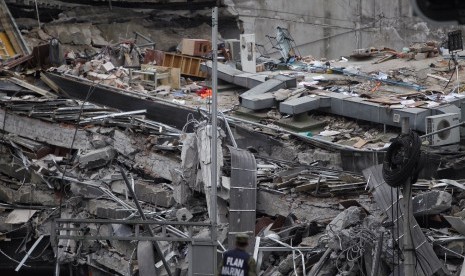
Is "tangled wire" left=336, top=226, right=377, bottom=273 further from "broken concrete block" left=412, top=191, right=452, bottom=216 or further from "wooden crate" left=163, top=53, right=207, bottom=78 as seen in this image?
"wooden crate" left=163, top=53, right=207, bottom=78

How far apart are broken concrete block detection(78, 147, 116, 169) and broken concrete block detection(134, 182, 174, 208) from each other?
1.10m

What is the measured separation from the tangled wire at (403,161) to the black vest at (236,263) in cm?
271

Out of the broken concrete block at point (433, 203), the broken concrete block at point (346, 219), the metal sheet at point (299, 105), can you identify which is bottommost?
the broken concrete block at point (346, 219)

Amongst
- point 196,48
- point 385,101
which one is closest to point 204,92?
point 196,48

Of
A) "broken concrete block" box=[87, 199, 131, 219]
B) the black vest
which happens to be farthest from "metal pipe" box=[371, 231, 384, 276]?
"broken concrete block" box=[87, 199, 131, 219]

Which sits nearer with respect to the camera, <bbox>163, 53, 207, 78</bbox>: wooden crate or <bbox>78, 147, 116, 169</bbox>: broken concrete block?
<bbox>78, 147, 116, 169</bbox>: broken concrete block

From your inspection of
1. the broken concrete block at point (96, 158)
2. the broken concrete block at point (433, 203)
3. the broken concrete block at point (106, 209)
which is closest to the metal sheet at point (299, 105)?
the broken concrete block at point (96, 158)

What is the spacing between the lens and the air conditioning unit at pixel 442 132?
14617 mm

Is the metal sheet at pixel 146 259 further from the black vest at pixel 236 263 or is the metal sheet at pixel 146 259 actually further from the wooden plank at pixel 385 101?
the black vest at pixel 236 263

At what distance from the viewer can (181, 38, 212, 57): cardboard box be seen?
73.7ft

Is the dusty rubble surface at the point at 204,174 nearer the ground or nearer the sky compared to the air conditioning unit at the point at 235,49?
nearer the ground

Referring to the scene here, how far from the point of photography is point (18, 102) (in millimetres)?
18188

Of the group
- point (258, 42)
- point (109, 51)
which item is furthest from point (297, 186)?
point (258, 42)

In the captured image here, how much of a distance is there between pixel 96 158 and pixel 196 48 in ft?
21.9
